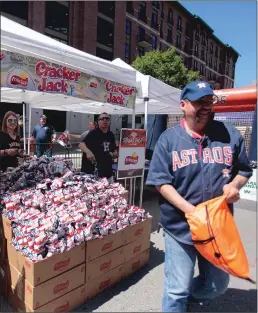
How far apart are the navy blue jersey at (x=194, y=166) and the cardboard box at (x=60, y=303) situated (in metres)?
1.19

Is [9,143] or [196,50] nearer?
[9,143]

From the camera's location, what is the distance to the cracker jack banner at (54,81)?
9.47 ft

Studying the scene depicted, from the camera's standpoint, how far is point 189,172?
1944 millimetres

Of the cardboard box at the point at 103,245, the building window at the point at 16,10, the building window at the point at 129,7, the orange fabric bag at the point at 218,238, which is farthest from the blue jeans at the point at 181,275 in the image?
the building window at the point at 129,7

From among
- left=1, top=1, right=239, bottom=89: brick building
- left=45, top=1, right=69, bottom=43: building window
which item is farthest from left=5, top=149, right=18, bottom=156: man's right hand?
left=45, top=1, right=69, bottom=43: building window

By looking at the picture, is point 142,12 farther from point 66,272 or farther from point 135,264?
point 66,272

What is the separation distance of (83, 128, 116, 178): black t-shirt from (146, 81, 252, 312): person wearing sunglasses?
245 cm

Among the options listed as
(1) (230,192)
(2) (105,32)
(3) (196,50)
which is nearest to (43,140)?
(1) (230,192)

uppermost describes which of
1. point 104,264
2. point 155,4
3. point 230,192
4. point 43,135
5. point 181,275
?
point 155,4

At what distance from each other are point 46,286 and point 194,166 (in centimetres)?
161

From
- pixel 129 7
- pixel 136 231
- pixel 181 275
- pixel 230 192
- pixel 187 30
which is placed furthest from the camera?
pixel 187 30

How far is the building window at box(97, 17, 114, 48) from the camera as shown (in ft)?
81.4

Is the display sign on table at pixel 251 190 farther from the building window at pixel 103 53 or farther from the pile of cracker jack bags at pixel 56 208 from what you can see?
the building window at pixel 103 53

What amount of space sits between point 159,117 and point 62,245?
27.5 ft
